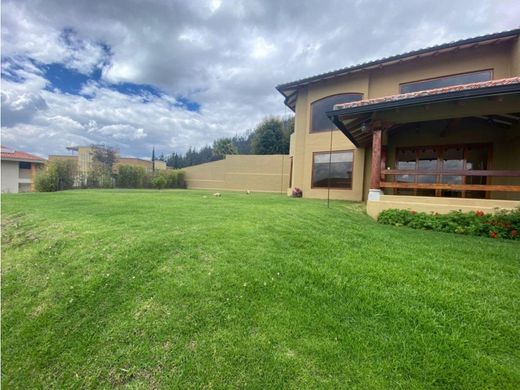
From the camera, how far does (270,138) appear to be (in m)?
28.1

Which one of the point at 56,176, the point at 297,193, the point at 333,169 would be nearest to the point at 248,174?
the point at 297,193

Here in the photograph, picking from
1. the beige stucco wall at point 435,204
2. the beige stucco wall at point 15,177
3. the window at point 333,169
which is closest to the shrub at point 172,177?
the beige stucco wall at point 15,177

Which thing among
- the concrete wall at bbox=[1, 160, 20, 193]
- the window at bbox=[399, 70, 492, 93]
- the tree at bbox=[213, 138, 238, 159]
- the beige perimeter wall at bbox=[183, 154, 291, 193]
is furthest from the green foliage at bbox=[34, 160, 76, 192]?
the window at bbox=[399, 70, 492, 93]

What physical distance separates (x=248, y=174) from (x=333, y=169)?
12.8 metres

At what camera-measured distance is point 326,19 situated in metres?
10.5

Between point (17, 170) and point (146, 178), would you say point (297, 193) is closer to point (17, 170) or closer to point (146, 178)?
point (146, 178)

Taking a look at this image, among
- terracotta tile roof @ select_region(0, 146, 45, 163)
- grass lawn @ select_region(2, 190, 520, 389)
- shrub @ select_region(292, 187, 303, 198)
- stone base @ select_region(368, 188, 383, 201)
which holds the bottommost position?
grass lawn @ select_region(2, 190, 520, 389)

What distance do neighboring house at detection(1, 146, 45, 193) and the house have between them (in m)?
25.8

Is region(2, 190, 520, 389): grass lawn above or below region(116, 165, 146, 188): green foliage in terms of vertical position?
below

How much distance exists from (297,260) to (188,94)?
19756mm

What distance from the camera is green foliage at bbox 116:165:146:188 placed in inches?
914

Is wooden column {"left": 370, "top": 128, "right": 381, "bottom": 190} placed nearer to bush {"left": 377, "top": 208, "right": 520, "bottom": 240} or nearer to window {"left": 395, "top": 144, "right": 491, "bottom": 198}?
bush {"left": 377, "top": 208, "right": 520, "bottom": 240}

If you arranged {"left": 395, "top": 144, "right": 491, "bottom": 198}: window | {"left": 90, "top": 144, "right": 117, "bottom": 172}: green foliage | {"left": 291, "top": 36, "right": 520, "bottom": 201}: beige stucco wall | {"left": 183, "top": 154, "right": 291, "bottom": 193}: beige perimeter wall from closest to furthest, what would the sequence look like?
{"left": 291, "top": 36, "right": 520, "bottom": 201}: beige stucco wall < {"left": 395, "top": 144, "right": 491, "bottom": 198}: window < {"left": 183, "top": 154, "right": 291, "bottom": 193}: beige perimeter wall < {"left": 90, "top": 144, "right": 117, "bottom": 172}: green foliage

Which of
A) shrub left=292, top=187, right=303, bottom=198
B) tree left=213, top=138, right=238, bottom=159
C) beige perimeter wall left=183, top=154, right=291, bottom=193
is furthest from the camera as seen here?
tree left=213, top=138, right=238, bottom=159
